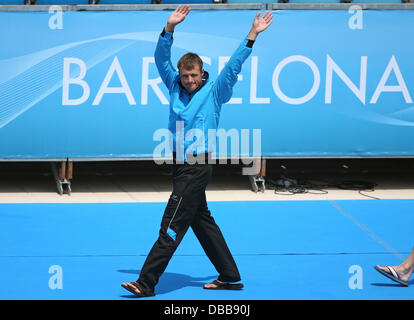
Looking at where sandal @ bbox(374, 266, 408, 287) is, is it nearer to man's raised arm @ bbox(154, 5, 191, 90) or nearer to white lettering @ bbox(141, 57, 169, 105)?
man's raised arm @ bbox(154, 5, 191, 90)

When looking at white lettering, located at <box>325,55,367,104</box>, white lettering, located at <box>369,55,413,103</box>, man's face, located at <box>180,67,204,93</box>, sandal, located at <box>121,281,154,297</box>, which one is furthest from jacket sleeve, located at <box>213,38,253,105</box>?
white lettering, located at <box>369,55,413,103</box>

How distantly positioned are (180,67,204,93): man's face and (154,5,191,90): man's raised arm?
0.20 meters

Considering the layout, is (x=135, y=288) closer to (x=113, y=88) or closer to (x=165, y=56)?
(x=165, y=56)

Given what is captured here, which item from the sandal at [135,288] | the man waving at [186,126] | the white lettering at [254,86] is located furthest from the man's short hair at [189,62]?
the white lettering at [254,86]

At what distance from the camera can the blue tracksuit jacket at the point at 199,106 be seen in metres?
5.69

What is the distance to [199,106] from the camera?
5.73m

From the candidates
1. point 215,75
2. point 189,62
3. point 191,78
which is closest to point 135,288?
point 191,78

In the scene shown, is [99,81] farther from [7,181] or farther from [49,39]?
[7,181]

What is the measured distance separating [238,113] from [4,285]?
4.88 metres

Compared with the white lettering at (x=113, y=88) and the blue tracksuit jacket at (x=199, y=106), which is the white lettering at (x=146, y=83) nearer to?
the white lettering at (x=113, y=88)

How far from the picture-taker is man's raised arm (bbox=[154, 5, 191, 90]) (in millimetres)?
5746

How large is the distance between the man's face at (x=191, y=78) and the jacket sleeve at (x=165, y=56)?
7.6 inches

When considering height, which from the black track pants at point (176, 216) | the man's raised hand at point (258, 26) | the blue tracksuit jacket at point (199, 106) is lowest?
the black track pants at point (176, 216)

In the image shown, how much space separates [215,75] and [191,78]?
4.38m
